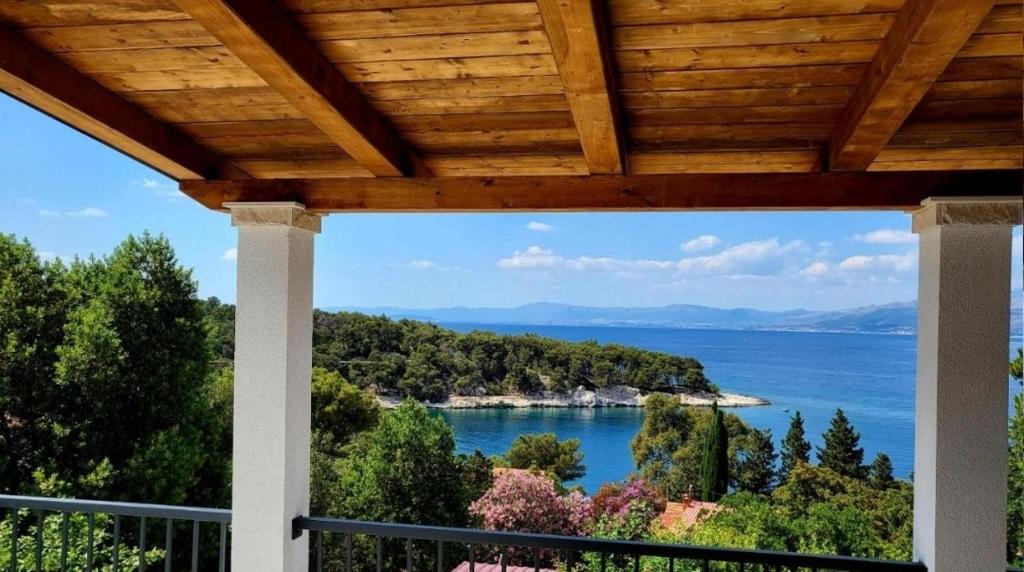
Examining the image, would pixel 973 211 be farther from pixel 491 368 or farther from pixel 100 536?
pixel 491 368

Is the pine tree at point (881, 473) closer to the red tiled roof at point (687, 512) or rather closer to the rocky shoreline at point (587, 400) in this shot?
the rocky shoreline at point (587, 400)

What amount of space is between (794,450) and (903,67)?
1715cm

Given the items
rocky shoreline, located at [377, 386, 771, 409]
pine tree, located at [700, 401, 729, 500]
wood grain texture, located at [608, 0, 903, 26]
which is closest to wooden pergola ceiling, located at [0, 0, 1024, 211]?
wood grain texture, located at [608, 0, 903, 26]

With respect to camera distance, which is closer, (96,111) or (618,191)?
(96,111)

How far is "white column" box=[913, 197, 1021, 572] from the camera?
2.35 m

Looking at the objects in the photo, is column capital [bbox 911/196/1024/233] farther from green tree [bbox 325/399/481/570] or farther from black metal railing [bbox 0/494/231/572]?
green tree [bbox 325/399/481/570]

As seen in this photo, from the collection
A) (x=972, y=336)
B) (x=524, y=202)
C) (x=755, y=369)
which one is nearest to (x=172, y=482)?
(x=524, y=202)

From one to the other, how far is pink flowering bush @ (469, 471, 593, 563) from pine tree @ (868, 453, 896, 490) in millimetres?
6977

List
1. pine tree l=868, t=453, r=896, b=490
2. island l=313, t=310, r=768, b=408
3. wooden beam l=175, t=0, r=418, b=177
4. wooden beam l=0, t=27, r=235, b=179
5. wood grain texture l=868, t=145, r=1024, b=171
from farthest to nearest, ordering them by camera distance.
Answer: island l=313, t=310, r=768, b=408, pine tree l=868, t=453, r=896, b=490, wood grain texture l=868, t=145, r=1024, b=171, wooden beam l=0, t=27, r=235, b=179, wooden beam l=175, t=0, r=418, b=177

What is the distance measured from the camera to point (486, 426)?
18.4 metres

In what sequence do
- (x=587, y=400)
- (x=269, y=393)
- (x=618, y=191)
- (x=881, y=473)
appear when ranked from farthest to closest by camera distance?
(x=587, y=400) → (x=881, y=473) → (x=269, y=393) → (x=618, y=191)

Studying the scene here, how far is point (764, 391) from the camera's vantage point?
20.2 m

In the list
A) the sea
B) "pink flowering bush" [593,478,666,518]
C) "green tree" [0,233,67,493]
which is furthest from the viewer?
the sea

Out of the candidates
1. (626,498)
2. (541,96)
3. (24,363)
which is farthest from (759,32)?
(626,498)
